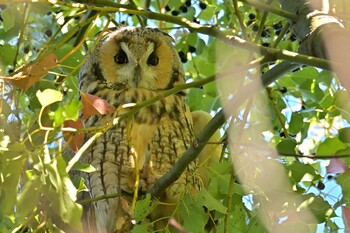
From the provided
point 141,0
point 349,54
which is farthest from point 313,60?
point 141,0

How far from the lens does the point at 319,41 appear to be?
1.54 meters

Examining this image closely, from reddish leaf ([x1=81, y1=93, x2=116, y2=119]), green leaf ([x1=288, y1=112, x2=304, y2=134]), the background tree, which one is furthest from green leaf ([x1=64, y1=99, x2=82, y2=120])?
green leaf ([x1=288, y1=112, x2=304, y2=134])

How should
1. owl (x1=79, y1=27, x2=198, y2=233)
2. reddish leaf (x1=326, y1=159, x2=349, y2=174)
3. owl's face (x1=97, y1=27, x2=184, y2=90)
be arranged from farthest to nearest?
owl's face (x1=97, y1=27, x2=184, y2=90)
owl (x1=79, y1=27, x2=198, y2=233)
reddish leaf (x1=326, y1=159, x2=349, y2=174)

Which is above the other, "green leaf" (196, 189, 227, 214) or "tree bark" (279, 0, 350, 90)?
"tree bark" (279, 0, 350, 90)

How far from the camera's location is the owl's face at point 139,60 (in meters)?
2.68

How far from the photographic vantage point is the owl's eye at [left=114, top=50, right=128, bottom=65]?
272 centimetres

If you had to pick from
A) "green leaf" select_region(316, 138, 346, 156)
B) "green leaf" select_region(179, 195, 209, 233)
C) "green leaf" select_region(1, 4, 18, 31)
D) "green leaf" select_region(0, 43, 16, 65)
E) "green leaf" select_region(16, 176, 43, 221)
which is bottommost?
"green leaf" select_region(179, 195, 209, 233)

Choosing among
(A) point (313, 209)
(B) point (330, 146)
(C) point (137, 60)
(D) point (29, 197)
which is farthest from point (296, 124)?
(D) point (29, 197)

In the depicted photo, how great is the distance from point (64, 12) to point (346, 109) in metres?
1.22

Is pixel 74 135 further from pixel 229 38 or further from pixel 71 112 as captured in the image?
pixel 229 38

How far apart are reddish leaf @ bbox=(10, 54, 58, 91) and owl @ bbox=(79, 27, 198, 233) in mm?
668

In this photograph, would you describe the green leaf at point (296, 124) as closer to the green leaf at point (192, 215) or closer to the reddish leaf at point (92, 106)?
the green leaf at point (192, 215)

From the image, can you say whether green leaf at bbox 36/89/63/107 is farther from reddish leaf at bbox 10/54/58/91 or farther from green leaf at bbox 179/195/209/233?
green leaf at bbox 179/195/209/233

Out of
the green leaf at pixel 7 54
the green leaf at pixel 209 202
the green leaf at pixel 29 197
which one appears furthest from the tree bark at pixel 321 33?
the green leaf at pixel 7 54
